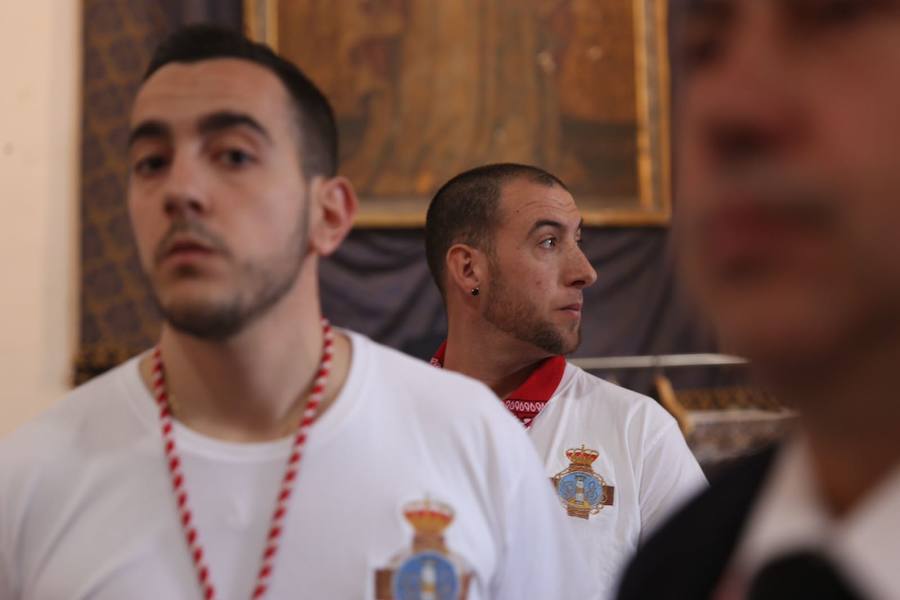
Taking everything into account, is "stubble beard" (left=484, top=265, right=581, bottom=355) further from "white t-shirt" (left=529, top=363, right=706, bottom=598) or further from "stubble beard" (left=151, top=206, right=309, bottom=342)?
"stubble beard" (left=151, top=206, right=309, bottom=342)

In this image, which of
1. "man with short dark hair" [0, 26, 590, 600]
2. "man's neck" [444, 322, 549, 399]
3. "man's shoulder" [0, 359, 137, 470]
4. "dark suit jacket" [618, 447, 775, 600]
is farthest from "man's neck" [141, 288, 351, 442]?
"man's neck" [444, 322, 549, 399]

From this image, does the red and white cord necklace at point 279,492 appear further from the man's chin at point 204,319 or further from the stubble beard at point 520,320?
the stubble beard at point 520,320

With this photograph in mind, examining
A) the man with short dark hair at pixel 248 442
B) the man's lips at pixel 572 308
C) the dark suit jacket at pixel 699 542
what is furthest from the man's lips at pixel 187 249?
the man's lips at pixel 572 308

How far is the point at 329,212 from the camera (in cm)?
219

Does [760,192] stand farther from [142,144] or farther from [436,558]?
[142,144]

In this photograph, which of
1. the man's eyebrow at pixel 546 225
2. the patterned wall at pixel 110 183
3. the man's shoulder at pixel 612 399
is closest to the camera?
the man's shoulder at pixel 612 399

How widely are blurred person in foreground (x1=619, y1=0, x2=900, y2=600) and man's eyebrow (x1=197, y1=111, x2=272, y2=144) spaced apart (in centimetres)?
117

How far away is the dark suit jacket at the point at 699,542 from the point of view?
1.18 m

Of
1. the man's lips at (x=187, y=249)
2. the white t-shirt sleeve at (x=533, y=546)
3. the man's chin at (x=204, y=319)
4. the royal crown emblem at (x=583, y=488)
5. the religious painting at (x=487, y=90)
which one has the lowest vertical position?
the royal crown emblem at (x=583, y=488)

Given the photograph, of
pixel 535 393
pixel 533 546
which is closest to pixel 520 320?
pixel 535 393

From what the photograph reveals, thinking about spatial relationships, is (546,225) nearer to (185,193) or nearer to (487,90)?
(185,193)

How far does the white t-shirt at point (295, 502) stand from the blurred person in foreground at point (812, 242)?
3.14 feet

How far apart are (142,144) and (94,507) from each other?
669 millimetres

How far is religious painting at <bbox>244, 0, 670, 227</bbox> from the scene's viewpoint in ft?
22.5
